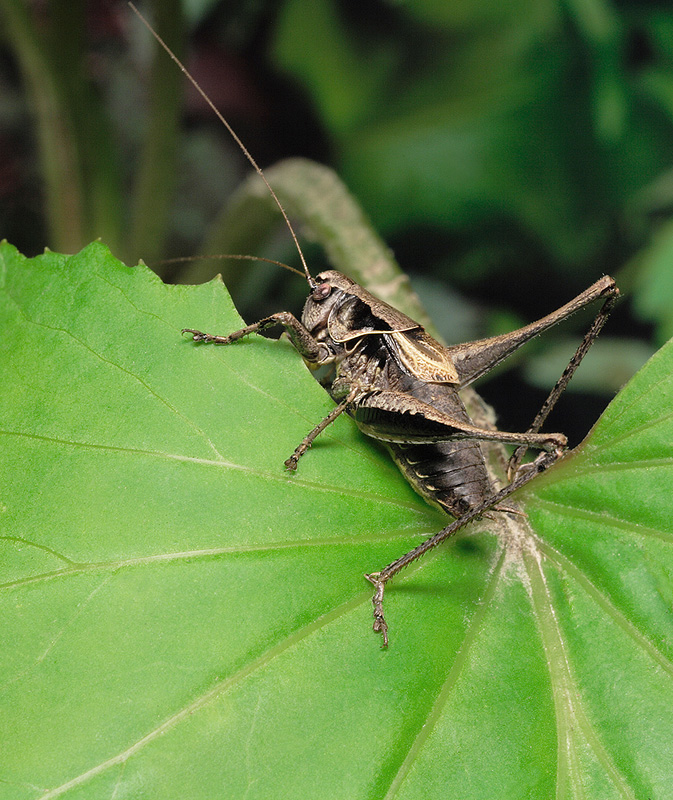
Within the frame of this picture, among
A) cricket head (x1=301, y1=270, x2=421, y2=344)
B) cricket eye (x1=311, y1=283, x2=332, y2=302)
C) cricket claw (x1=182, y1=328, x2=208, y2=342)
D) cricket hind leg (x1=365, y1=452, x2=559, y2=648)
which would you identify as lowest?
cricket hind leg (x1=365, y1=452, x2=559, y2=648)

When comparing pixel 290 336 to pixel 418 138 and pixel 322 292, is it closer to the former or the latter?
pixel 322 292

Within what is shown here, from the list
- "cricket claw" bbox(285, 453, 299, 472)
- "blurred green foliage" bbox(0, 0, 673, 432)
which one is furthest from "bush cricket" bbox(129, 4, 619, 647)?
"blurred green foliage" bbox(0, 0, 673, 432)

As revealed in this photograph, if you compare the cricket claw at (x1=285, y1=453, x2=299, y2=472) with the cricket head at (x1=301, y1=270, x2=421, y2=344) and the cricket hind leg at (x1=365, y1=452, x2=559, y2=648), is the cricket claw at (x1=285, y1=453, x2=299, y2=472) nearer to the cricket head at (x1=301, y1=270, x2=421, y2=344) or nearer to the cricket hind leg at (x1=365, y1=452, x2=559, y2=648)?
the cricket hind leg at (x1=365, y1=452, x2=559, y2=648)

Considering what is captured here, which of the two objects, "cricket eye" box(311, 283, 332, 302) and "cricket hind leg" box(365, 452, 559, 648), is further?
"cricket eye" box(311, 283, 332, 302)

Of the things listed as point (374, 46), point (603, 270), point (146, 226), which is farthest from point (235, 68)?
point (603, 270)

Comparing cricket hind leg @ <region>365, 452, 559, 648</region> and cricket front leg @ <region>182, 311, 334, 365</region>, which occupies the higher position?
cricket front leg @ <region>182, 311, 334, 365</region>

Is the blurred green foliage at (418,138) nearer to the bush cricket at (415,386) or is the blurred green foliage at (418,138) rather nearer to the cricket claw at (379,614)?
the bush cricket at (415,386)

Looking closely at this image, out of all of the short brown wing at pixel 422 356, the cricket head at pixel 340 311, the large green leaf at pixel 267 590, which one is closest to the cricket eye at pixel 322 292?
the cricket head at pixel 340 311

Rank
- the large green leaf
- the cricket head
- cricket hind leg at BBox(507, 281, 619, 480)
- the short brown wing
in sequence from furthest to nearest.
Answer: the cricket head, the short brown wing, cricket hind leg at BBox(507, 281, 619, 480), the large green leaf
